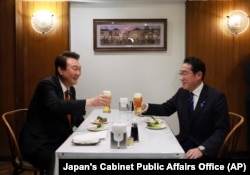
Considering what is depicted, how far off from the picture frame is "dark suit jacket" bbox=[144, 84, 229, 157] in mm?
1625

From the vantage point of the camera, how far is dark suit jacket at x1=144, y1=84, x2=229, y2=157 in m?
2.18

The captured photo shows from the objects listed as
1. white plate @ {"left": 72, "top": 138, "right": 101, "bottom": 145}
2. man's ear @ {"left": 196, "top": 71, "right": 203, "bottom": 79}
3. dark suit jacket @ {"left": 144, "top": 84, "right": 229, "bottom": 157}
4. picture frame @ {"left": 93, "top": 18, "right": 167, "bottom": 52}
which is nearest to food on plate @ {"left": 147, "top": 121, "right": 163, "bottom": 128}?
dark suit jacket @ {"left": 144, "top": 84, "right": 229, "bottom": 157}

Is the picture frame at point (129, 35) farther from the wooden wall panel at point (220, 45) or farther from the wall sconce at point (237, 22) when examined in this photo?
the wall sconce at point (237, 22)

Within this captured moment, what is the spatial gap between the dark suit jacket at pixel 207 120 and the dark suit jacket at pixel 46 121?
0.79m

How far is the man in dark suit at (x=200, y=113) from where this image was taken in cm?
224

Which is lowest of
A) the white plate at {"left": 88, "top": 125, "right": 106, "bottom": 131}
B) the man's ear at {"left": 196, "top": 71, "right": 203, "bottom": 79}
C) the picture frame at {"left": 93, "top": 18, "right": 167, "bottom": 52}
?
the white plate at {"left": 88, "top": 125, "right": 106, "bottom": 131}

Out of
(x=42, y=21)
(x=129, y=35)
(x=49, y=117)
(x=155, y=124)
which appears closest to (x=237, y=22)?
(x=129, y=35)

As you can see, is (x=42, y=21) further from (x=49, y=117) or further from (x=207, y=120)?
(x=207, y=120)

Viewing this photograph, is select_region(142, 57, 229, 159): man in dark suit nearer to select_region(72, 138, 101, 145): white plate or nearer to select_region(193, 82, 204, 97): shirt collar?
select_region(193, 82, 204, 97): shirt collar

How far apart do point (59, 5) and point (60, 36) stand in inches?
15.1

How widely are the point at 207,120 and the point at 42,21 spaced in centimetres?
248

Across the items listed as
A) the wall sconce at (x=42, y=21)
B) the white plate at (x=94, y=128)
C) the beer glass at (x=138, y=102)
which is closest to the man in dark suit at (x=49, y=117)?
the white plate at (x=94, y=128)

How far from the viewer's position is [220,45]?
4.03 metres

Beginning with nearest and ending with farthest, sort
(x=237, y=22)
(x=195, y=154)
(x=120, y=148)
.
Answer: (x=120, y=148)
(x=195, y=154)
(x=237, y=22)
